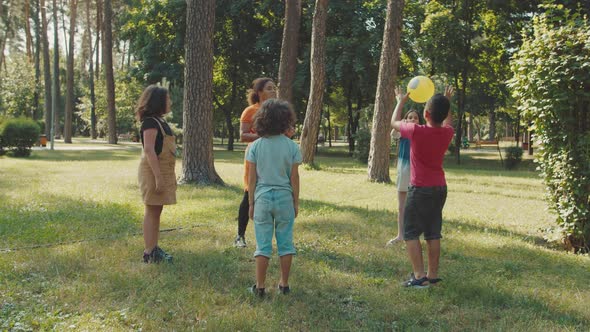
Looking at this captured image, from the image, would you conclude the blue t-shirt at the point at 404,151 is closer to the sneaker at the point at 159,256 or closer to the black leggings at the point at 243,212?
the black leggings at the point at 243,212

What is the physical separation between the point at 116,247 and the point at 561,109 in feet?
18.8

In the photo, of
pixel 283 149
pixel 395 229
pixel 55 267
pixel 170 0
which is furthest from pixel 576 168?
pixel 170 0

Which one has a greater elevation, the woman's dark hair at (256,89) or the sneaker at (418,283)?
the woman's dark hair at (256,89)

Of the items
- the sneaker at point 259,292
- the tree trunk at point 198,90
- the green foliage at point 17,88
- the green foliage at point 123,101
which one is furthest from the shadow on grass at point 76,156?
the green foliage at point 17,88

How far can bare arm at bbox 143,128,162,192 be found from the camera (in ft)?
16.6

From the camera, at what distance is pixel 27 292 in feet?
14.2

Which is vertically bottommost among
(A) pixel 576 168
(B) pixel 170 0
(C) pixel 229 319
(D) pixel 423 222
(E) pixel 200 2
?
(C) pixel 229 319

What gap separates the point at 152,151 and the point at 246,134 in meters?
1.17

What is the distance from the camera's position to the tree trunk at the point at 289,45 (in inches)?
715

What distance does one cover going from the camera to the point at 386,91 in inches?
544

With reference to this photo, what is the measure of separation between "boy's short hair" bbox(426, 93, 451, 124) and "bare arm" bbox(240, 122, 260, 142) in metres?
2.03

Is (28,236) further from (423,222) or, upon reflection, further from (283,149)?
(423,222)

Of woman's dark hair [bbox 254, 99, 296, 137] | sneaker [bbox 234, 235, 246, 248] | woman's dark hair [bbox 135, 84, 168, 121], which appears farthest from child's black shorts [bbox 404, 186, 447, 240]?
woman's dark hair [bbox 135, 84, 168, 121]

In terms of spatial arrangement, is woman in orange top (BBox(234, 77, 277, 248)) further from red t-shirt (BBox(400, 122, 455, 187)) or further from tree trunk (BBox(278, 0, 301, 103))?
tree trunk (BBox(278, 0, 301, 103))
